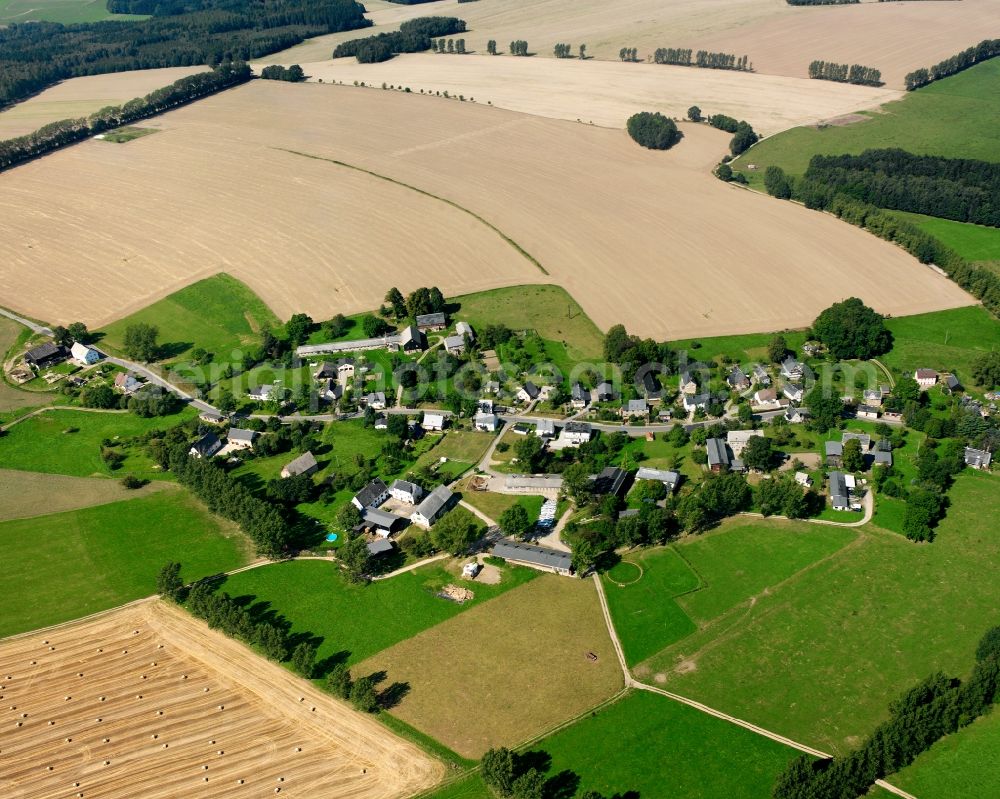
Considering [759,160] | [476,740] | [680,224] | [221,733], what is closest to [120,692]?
[221,733]

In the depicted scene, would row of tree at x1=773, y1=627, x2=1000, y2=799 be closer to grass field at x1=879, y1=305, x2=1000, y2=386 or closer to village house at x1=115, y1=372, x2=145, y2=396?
grass field at x1=879, y1=305, x2=1000, y2=386

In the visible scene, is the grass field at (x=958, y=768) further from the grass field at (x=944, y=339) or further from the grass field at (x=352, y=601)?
the grass field at (x=944, y=339)

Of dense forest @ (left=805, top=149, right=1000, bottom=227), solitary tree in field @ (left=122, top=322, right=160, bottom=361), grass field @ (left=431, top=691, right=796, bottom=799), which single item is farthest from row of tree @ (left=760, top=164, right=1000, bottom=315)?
solitary tree in field @ (left=122, top=322, right=160, bottom=361)

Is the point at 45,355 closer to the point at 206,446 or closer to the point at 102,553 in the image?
the point at 206,446

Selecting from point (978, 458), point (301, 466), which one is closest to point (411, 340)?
point (301, 466)

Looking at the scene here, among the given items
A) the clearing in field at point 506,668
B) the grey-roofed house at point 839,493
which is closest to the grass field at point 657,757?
the clearing in field at point 506,668

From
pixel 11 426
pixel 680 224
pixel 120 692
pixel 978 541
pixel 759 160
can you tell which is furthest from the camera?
pixel 759 160

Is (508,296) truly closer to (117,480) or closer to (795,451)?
(795,451)
